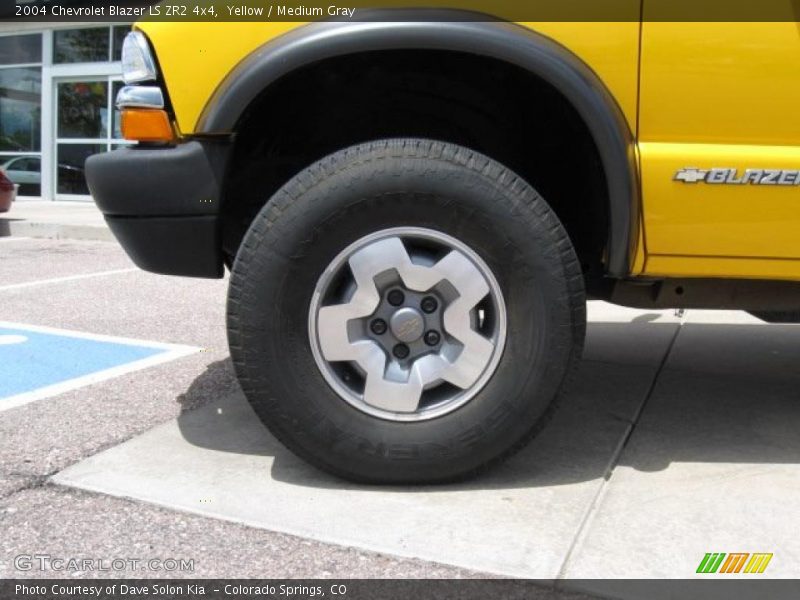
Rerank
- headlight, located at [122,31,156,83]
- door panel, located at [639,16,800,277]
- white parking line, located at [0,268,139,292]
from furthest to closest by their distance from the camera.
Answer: white parking line, located at [0,268,139,292] < headlight, located at [122,31,156,83] < door panel, located at [639,16,800,277]

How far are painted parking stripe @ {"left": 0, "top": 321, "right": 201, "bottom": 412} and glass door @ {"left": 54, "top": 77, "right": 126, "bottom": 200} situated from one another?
1260 cm

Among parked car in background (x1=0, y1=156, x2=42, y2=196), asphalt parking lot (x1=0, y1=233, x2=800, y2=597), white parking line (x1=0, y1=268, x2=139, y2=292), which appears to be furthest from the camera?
parked car in background (x1=0, y1=156, x2=42, y2=196)

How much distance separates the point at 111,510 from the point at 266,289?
777mm

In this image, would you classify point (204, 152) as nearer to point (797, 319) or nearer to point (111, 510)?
point (111, 510)

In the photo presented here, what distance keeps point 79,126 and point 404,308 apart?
16.2 metres

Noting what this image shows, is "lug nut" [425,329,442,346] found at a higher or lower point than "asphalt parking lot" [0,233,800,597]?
higher

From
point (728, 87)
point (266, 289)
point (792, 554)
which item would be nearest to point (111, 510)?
point (266, 289)

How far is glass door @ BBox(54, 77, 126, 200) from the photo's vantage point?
52.6 ft

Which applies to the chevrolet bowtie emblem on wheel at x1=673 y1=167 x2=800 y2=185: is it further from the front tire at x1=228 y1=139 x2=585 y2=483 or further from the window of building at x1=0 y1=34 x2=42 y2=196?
the window of building at x1=0 y1=34 x2=42 y2=196

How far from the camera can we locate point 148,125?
2311 millimetres

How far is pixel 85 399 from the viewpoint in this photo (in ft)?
10.3

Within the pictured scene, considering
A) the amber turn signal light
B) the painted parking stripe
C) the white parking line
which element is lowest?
the white parking line

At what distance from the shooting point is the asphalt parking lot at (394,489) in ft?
6.49

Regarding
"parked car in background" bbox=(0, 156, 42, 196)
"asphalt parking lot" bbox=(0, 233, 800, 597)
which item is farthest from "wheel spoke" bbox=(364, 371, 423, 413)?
"parked car in background" bbox=(0, 156, 42, 196)
